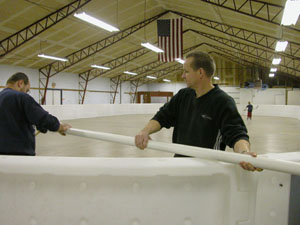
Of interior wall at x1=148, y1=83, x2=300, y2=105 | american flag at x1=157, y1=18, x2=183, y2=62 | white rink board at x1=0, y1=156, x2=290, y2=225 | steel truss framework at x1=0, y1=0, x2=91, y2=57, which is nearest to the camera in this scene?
white rink board at x1=0, y1=156, x2=290, y2=225

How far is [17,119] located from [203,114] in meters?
1.74

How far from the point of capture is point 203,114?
1919 millimetres

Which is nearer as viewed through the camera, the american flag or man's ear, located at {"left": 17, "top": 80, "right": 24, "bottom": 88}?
man's ear, located at {"left": 17, "top": 80, "right": 24, "bottom": 88}

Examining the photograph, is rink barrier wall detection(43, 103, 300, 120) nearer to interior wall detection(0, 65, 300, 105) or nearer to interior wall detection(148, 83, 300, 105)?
interior wall detection(0, 65, 300, 105)

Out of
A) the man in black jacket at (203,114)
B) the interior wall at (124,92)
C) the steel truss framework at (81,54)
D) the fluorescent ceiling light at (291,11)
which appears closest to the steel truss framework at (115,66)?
the interior wall at (124,92)

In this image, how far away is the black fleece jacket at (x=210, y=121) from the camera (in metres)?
1.76

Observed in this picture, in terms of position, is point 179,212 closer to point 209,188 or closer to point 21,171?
point 209,188

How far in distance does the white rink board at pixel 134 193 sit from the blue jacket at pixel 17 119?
103 cm

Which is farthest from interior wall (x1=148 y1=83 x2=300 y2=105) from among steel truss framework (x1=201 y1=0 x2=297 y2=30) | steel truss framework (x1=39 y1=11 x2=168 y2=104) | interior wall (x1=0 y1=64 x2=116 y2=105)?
steel truss framework (x1=201 y1=0 x2=297 y2=30)

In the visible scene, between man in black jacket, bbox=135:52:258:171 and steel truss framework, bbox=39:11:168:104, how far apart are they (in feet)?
50.0

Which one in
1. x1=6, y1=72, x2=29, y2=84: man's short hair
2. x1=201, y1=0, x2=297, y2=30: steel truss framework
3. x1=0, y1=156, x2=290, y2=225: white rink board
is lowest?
x1=0, y1=156, x2=290, y2=225: white rink board

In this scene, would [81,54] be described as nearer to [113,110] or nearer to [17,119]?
[113,110]

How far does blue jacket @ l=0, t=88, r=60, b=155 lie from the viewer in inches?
88.6

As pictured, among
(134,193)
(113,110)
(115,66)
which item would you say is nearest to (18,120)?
(134,193)
